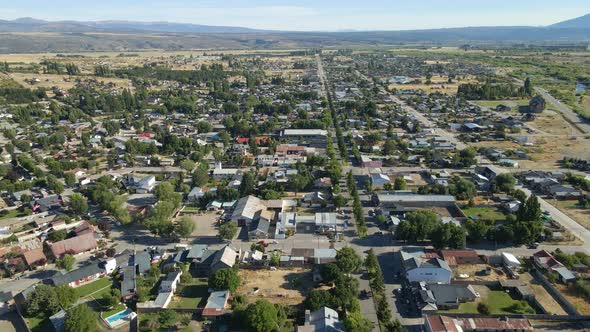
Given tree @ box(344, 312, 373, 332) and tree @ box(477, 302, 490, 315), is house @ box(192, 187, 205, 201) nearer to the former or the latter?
tree @ box(344, 312, 373, 332)

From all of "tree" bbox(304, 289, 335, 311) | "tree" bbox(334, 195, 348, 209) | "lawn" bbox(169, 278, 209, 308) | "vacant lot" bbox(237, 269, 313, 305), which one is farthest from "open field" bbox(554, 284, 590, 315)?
"lawn" bbox(169, 278, 209, 308)

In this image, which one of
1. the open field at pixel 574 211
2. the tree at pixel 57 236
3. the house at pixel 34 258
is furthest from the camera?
the open field at pixel 574 211

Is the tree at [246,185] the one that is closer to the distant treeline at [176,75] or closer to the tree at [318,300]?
the tree at [318,300]

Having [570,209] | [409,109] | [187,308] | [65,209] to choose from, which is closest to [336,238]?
[187,308]

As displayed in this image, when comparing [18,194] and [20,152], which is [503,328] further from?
[20,152]

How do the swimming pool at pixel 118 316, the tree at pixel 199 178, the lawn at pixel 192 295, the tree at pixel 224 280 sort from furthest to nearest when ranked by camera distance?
the tree at pixel 199 178 → the tree at pixel 224 280 → the lawn at pixel 192 295 → the swimming pool at pixel 118 316

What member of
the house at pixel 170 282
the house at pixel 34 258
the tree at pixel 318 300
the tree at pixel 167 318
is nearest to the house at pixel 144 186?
the house at pixel 34 258

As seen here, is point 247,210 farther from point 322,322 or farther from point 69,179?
point 69,179
